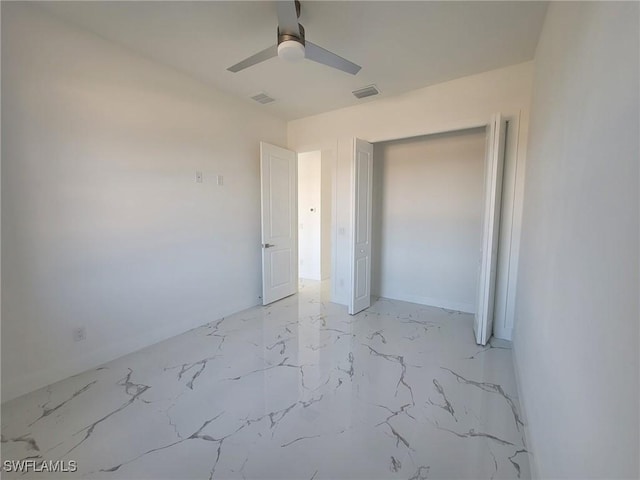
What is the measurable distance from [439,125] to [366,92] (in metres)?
0.93

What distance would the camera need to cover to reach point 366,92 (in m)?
3.26

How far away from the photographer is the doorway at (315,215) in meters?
5.34

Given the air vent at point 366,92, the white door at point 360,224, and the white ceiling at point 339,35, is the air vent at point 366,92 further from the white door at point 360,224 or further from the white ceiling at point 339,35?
the white door at point 360,224

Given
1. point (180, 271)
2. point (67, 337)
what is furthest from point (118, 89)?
point (67, 337)

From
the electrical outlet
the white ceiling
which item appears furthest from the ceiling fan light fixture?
the electrical outlet

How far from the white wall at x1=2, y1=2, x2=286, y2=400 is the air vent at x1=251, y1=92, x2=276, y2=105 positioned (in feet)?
1.06

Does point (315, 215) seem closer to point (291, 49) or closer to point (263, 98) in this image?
point (263, 98)

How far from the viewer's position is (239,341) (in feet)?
9.39

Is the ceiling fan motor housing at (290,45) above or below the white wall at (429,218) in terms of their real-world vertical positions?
above

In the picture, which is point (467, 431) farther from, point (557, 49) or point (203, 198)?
point (203, 198)

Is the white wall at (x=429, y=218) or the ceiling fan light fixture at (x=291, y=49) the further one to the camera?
the white wall at (x=429, y=218)

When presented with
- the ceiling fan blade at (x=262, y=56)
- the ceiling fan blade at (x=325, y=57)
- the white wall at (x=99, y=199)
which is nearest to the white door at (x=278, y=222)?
the white wall at (x=99, y=199)

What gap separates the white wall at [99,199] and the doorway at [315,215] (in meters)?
2.15

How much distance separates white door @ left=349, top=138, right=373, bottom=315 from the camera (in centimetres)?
346
